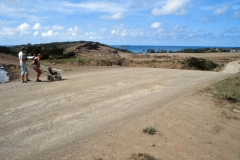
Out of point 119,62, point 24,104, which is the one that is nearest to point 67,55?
point 119,62

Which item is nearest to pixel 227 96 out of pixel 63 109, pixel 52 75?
pixel 63 109

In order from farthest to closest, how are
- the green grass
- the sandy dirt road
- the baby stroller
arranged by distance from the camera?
the baby stroller < the green grass < the sandy dirt road

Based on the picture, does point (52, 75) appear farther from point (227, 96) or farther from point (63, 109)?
point (227, 96)

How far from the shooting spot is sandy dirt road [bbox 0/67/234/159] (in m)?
5.41

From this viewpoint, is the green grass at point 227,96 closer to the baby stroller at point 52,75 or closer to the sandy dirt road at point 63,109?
the sandy dirt road at point 63,109

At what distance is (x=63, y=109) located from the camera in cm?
772

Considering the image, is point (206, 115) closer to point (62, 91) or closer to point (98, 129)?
point (98, 129)

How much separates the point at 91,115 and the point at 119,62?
59.8 ft

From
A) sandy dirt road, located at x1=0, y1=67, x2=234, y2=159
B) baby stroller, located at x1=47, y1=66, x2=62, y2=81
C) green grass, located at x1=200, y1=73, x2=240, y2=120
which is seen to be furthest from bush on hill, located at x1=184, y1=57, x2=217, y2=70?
baby stroller, located at x1=47, y1=66, x2=62, y2=81

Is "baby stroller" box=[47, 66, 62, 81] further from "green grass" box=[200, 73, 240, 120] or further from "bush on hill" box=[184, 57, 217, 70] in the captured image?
→ "bush on hill" box=[184, 57, 217, 70]

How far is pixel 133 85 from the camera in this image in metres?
11.9

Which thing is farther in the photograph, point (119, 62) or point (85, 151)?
point (119, 62)

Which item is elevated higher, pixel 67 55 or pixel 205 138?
pixel 67 55

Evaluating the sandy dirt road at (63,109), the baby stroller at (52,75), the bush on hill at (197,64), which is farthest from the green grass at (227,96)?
the bush on hill at (197,64)
